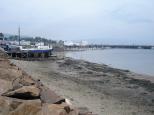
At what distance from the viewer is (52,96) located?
8.41 m

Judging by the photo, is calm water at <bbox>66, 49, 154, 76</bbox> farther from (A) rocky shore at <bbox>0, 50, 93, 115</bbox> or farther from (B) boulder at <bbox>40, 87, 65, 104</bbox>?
(A) rocky shore at <bbox>0, 50, 93, 115</bbox>

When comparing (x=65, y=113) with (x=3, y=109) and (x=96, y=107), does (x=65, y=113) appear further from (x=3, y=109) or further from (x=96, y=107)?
(x=96, y=107)

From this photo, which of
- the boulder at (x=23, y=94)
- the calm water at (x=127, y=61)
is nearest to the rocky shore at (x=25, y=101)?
the boulder at (x=23, y=94)

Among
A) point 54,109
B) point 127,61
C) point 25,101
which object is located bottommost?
point 127,61

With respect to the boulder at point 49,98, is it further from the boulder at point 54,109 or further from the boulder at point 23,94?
the boulder at point 54,109

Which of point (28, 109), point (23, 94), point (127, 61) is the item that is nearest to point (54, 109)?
point (28, 109)

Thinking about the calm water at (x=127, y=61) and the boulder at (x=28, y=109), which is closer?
the boulder at (x=28, y=109)

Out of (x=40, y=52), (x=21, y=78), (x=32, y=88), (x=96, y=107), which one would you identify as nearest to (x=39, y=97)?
(x=32, y=88)

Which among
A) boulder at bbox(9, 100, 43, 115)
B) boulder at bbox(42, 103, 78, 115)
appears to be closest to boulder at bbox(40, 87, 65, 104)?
boulder at bbox(42, 103, 78, 115)

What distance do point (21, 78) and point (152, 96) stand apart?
1404 centimetres

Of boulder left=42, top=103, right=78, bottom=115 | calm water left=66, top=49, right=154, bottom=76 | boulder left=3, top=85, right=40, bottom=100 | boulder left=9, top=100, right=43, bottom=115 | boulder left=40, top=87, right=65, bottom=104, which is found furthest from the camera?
calm water left=66, top=49, right=154, bottom=76

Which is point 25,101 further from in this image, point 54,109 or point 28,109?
point 54,109

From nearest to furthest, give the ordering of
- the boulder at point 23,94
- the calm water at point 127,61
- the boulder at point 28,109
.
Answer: the boulder at point 28,109
the boulder at point 23,94
the calm water at point 127,61

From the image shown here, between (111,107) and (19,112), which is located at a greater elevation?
(19,112)
